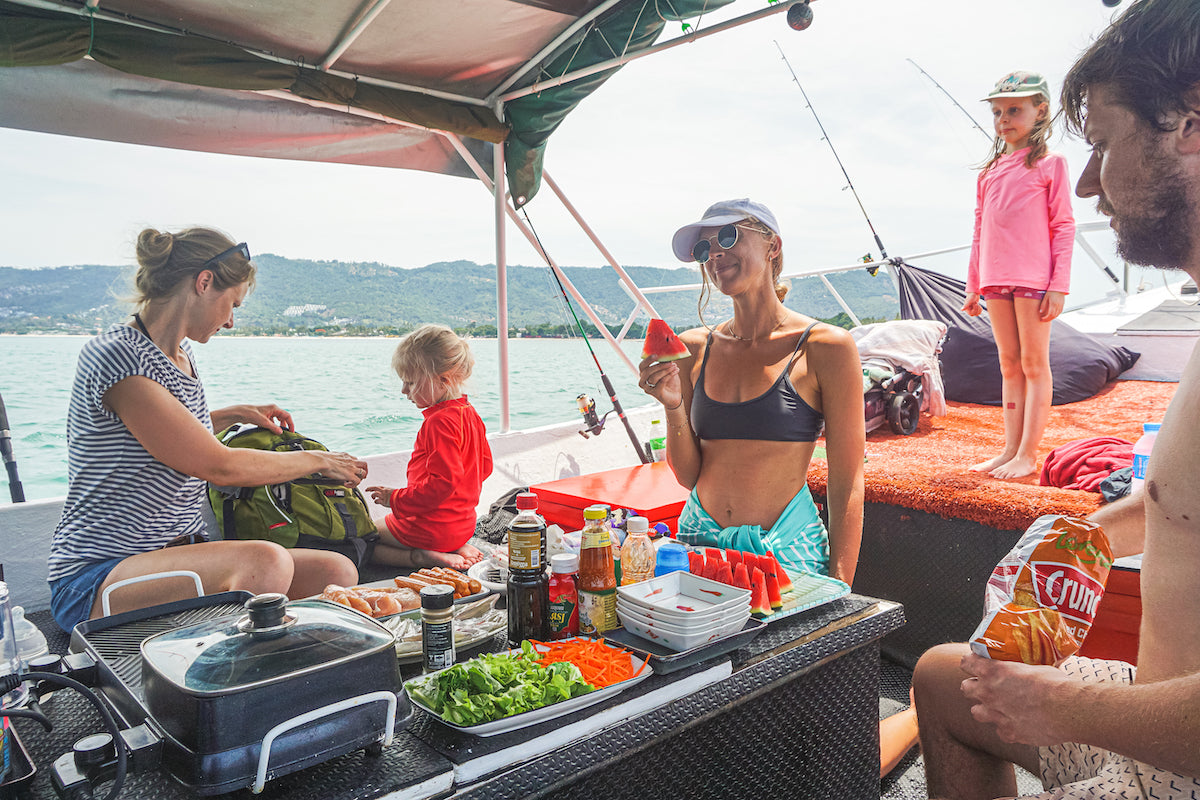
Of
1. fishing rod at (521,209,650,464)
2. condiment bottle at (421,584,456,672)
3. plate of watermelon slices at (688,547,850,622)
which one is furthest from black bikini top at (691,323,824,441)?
fishing rod at (521,209,650,464)

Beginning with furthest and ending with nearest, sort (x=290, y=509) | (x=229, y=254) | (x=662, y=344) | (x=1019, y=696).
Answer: (x=290, y=509), (x=229, y=254), (x=662, y=344), (x=1019, y=696)

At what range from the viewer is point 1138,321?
579cm

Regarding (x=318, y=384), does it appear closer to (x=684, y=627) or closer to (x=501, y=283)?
(x=501, y=283)

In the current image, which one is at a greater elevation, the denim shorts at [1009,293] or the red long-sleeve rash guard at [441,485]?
the denim shorts at [1009,293]

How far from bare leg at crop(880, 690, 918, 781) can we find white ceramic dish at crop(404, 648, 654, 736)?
4.28ft

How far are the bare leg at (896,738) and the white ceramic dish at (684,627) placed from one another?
1.07 meters

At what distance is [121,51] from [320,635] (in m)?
2.86

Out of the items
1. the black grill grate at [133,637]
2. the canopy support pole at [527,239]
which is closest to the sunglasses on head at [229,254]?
the black grill grate at [133,637]

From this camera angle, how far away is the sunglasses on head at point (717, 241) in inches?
84.4

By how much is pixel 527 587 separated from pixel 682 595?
34 centimetres

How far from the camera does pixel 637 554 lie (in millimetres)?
1551

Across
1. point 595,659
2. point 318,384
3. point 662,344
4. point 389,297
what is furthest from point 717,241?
point 318,384

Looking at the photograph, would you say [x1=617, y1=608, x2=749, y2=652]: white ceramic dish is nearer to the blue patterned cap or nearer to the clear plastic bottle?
the clear plastic bottle

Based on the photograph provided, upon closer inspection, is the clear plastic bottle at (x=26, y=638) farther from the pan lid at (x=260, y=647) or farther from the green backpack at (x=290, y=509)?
the green backpack at (x=290, y=509)
